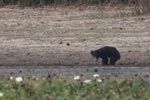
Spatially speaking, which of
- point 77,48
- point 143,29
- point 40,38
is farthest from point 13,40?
point 143,29

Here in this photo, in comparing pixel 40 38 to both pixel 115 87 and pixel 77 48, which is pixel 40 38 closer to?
pixel 77 48

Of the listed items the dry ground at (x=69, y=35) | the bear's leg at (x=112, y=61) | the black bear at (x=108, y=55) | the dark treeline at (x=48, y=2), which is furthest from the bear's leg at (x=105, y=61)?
the dark treeline at (x=48, y=2)

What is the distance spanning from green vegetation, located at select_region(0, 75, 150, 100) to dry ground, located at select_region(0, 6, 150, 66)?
5826 millimetres

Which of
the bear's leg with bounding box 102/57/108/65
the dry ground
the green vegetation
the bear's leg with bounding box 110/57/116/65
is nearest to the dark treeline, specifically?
the dry ground

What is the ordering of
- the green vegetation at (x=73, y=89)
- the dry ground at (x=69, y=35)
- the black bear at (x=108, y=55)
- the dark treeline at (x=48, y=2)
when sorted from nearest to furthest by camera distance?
1. the green vegetation at (x=73, y=89)
2. the black bear at (x=108, y=55)
3. the dry ground at (x=69, y=35)
4. the dark treeline at (x=48, y=2)

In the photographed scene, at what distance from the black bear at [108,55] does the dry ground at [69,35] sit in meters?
0.55

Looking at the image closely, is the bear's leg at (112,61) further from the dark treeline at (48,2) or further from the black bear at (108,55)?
the dark treeline at (48,2)

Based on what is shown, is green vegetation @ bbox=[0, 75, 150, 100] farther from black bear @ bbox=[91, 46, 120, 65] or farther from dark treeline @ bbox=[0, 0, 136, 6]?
dark treeline @ bbox=[0, 0, 136, 6]

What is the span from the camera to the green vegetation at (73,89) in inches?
411

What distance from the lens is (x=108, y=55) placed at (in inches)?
669

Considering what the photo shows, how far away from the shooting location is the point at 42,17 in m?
28.9

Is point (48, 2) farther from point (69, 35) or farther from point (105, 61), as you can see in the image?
point (105, 61)

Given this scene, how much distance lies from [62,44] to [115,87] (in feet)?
31.9

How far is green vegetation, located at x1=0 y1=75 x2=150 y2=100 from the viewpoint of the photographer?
411 inches
